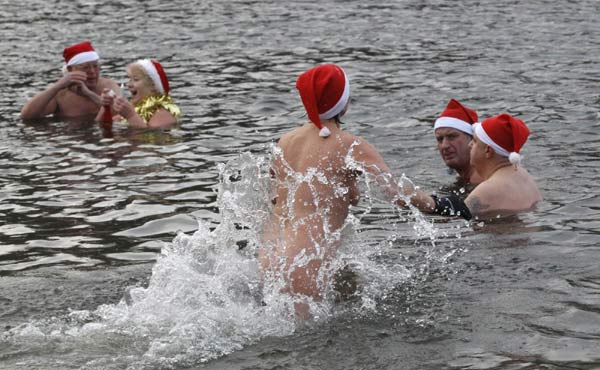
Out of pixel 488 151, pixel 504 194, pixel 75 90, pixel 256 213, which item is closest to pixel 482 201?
pixel 504 194

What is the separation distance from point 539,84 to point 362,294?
885cm

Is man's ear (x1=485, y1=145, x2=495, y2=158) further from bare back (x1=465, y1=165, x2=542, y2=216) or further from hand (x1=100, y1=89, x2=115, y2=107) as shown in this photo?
hand (x1=100, y1=89, x2=115, y2=107)

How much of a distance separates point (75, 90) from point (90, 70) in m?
0.37

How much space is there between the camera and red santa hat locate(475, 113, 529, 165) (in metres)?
10.2

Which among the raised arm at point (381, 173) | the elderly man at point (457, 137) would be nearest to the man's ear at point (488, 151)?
the elderly man at point (457, 137)

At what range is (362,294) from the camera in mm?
8078

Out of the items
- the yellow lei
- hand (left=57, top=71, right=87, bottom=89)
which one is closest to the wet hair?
the yellow lei

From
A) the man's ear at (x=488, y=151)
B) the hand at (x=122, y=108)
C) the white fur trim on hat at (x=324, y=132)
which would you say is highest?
the white fur trim on hat at (x=324, y=132)

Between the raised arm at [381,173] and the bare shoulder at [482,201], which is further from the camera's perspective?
the bare shoulder at [482,201]

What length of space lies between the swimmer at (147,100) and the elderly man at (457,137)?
4338 millimetres

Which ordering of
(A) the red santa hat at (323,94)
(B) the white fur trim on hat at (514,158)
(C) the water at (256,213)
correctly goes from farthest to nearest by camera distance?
(B) the white fur trim on hat at (514,158)
(A) the red santa hat at (323,94)
(C) the water at (256,213)

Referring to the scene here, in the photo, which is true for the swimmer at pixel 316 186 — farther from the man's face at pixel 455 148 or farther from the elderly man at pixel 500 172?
the man's face at pixel 455 148

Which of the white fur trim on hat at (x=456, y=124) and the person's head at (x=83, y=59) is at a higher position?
the person's head at (x=83, y=59)

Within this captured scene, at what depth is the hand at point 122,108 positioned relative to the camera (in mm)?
14281
